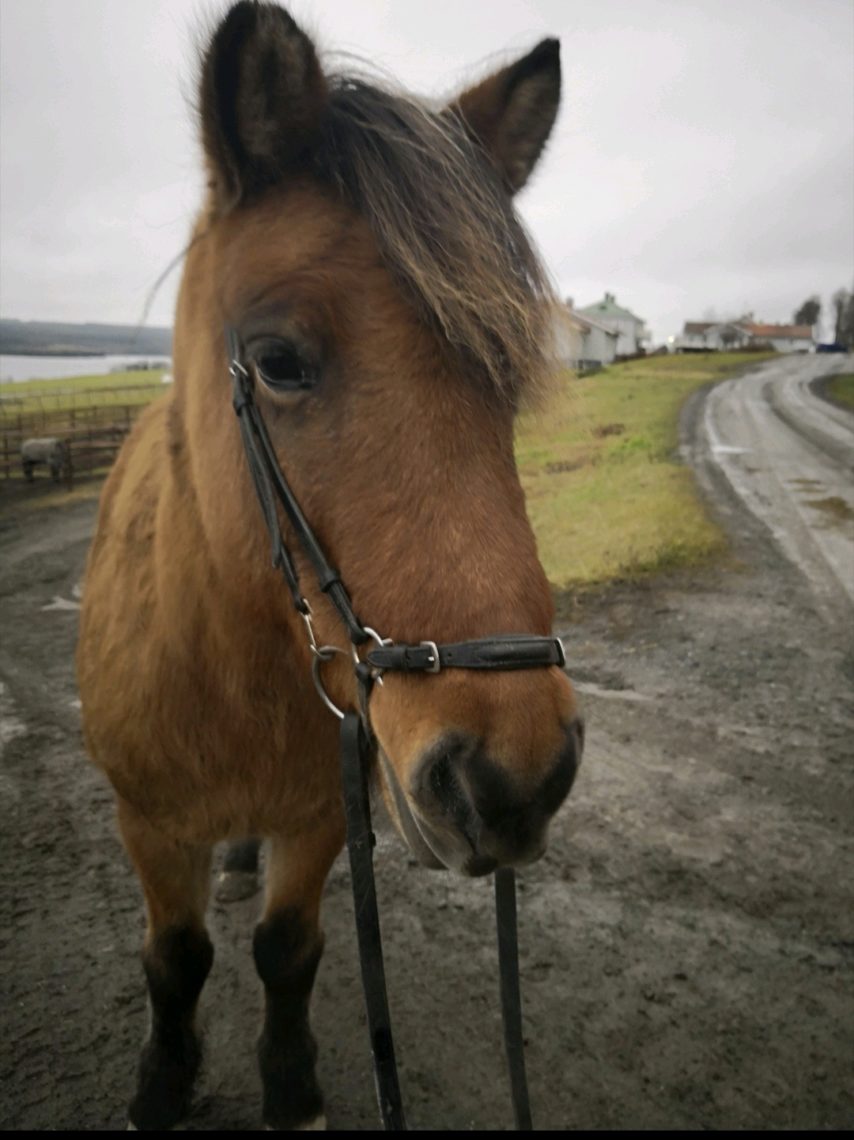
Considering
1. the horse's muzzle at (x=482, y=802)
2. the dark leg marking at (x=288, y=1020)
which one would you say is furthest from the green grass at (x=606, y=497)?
the dark leg marking at (x=288, y=1020)

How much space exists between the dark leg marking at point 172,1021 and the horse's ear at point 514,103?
317 centimetres

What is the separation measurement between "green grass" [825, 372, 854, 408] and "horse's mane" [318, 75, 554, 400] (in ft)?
96.5

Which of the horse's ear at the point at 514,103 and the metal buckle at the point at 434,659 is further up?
the horse's ear at the point at 514,103

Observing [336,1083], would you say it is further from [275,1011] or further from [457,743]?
[457,743]

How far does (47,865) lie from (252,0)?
4360mm

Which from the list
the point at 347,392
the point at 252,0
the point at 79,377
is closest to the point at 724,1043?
the point at 347,392

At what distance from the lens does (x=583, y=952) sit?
355 cm

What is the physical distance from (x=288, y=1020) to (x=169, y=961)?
21.5 inches

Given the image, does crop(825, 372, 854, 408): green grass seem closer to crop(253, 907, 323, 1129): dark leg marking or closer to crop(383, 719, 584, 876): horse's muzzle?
crop(253, 907, 323, 1129): dark leg marking

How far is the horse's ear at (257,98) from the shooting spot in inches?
70.6

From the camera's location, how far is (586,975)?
343 centimetres

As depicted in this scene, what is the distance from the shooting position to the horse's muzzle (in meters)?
1.50

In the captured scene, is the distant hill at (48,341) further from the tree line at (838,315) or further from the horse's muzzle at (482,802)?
the tree line at (838,315)

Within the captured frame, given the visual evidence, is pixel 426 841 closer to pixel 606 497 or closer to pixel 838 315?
pixel 606 497
